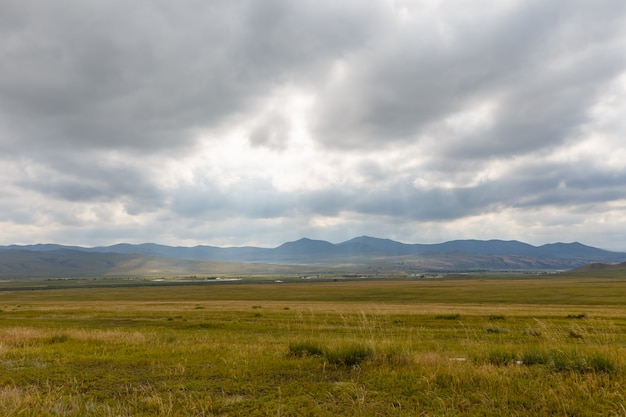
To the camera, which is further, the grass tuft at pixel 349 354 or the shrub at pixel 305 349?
the shrub at pixel 305 349

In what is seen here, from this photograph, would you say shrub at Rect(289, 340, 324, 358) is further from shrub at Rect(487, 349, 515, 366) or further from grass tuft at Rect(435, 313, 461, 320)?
grass tuft at Rect(435, 313, 461, 320)

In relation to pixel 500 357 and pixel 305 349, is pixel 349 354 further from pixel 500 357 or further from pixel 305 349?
pixel 500 357

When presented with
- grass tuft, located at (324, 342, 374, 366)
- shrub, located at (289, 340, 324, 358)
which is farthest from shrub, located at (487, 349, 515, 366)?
shrub, located at (289, 340, 324, 358)

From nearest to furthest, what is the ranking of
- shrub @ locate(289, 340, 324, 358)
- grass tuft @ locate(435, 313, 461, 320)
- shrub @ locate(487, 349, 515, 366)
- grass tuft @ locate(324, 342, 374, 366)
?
1. shrub @ locate(487, 349, 515, 366)
2. grass tuft @ locate(324, 342, 374, 366)
3. shrub @ locate(289, 340, 324, 358)
4. grass tuft @ locate(435, 313, 461, 320)

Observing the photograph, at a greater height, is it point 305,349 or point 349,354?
point 349,354

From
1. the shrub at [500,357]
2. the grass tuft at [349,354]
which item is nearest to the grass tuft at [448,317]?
the shrub at [500,357]

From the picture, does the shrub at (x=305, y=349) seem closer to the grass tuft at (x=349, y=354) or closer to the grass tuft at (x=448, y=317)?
the grass tuft at (x=349, y=354)

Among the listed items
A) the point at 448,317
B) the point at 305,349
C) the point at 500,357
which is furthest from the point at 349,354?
the point at 448,317

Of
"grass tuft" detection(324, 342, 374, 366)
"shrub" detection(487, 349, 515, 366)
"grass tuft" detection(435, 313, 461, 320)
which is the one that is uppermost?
"grass tuft" detection(324, 342, 374, 366)

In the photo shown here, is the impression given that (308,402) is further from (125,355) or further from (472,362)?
(125,355)

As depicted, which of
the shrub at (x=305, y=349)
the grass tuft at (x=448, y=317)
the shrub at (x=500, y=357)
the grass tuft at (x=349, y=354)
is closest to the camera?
the shrub at (x=500, y=357)

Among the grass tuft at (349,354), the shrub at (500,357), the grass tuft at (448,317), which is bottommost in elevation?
the grass tuft at (448,317)

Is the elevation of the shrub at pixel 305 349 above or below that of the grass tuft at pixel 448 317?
above

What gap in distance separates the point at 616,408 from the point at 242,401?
7.08 meters
